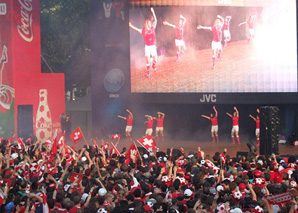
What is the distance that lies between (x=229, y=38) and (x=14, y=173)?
15.8 meters

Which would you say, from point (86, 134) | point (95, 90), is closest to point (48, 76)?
point (95, 90)

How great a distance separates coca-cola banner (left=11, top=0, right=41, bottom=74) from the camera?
26.4 m

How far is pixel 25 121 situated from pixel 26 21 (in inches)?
193

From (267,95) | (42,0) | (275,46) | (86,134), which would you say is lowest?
(86,134)

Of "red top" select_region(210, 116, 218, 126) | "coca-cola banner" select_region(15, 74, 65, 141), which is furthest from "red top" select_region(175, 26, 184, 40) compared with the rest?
"coca-cola banner" select_region(15, 74, 65, 141)

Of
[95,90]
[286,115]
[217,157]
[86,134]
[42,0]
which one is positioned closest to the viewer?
[217,157]

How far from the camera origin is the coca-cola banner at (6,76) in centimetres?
2628

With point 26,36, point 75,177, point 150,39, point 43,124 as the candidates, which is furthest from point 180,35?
point 75,177

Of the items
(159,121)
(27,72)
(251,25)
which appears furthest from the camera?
(159,121)

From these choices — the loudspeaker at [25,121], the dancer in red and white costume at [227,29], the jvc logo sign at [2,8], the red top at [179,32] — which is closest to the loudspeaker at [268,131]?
the dancer in red and white costume at [227,29]

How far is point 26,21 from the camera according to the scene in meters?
27.1

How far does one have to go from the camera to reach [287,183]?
11.0 meters

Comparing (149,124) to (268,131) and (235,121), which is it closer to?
(235,121)

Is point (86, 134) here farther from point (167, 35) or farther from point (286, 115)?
point (286, 115)
